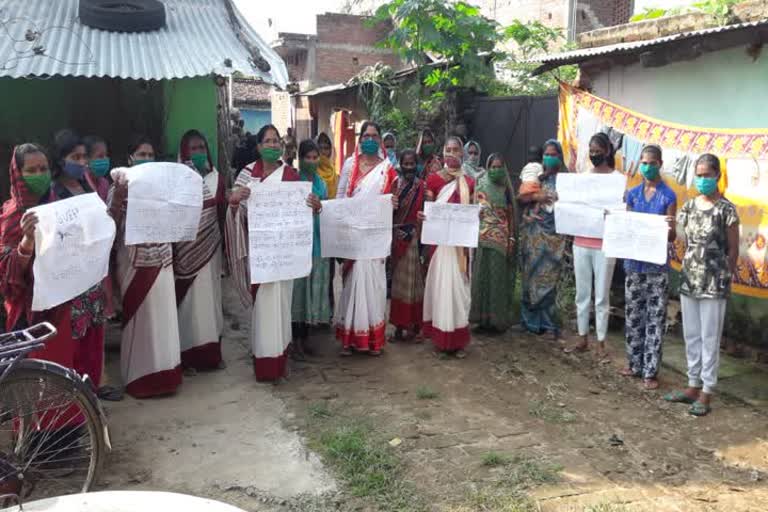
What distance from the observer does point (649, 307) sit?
205 inches

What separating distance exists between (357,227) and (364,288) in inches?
21.1

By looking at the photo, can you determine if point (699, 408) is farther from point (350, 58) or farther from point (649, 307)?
point (350, 58)

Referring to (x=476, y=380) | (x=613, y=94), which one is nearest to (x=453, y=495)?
(x=476, y=380)

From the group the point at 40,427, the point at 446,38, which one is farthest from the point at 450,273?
the point at 446,38

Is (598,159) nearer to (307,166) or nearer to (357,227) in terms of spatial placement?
(357,227)

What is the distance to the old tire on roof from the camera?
225 inches

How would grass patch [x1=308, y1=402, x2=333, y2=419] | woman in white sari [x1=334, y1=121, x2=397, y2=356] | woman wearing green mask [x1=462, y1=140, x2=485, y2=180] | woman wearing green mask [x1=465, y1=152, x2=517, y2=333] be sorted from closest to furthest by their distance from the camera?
grass patch [x1=308, y1=402, x2=333, y2=419] → woman in white sari [x1=334, y1=121, x2=397, y2=356] → woman wearing green mask [x1=465, y1=152, x2=517, y2=333] → woman wearing green mask [x1=462, y1=140, x2=485, y2=180]

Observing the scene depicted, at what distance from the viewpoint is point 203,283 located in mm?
5297

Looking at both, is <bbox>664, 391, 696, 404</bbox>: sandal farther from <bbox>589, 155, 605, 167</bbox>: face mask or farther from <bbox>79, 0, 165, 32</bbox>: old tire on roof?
<bbox>79, 0, 165, 32</bbox>: old tire on roof

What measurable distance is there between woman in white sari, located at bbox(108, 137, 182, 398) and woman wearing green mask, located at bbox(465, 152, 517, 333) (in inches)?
117

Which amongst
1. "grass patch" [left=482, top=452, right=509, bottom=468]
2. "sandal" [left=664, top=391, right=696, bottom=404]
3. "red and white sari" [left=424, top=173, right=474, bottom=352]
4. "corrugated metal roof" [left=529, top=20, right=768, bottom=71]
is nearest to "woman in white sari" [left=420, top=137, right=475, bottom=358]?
"red and white sari" [left=424, top=173, right=474, bottom=352]

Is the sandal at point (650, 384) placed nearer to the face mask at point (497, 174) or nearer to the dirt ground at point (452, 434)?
the dirt ground at point (452, 434)

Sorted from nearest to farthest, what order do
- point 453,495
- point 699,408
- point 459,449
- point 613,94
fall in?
point 453,495
point 459,449
point 699,408
point 613,94

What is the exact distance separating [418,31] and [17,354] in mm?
8706
